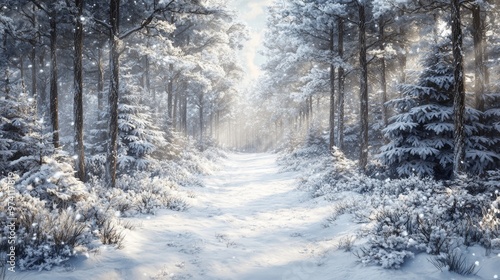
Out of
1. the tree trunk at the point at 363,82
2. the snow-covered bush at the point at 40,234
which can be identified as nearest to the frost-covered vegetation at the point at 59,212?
the snow-covered bush at the point at 40,234

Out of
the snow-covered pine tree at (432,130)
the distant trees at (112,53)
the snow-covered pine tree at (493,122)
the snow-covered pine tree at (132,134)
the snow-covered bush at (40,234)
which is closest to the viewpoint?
the snow-covered bush at (40,234)

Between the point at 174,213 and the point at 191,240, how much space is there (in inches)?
95.1

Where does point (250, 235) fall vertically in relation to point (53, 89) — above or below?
below

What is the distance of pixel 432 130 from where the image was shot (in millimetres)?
10414

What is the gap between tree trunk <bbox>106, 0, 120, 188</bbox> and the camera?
32.8ft

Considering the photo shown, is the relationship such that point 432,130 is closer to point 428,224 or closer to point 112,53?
point 428,224

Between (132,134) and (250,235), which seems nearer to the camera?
(250,235)

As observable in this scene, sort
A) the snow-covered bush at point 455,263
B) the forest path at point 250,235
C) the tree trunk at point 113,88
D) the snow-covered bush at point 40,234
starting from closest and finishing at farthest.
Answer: the snow-covered bush at point 455,263
the snow-covered bush at point 40,234
the forest path at point 250,235
the tree trunk at point 113,88

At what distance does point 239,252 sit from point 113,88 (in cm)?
718

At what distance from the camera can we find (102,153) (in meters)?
14.3

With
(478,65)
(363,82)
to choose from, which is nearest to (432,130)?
(478,65)

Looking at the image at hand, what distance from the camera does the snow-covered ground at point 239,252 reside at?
4.55 metres

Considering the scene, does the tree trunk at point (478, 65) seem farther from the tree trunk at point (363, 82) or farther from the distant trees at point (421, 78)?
the tree trunk at point (363, 82)

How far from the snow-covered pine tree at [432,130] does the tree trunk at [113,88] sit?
925 centimetres
